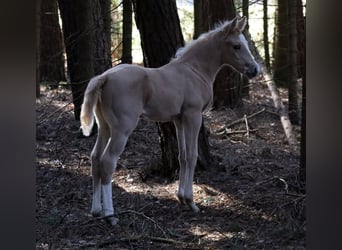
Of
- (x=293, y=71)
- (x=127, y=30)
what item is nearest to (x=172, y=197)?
(x=293, y=71)

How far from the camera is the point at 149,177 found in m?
7.42

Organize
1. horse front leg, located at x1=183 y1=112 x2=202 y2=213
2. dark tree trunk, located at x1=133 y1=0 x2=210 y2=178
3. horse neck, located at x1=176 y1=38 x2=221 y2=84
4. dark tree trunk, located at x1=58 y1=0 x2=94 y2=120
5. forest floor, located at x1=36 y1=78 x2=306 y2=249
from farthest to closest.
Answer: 1. dark tree trunk, located at x1=58 y1=0 x2=94 y2=120
2. dark tree trunk, located at x1=133 y1=0 x2=210 y2=178
3. horse neck, located at x1=176 y1=38 x2=221 y2=84
4. horse front leg, located at x1=183 y1=112 x2=202 y2=213
5. forest floor, located at x1=36 y1=78 x2=306 y2=249

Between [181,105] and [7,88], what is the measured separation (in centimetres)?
496

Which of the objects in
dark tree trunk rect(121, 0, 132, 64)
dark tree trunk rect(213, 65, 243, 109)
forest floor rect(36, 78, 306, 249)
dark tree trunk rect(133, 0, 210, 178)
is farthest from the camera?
dark tree trunk rect(213, 65, 243, 109)

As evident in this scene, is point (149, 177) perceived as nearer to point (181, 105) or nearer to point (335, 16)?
point (181, 105)

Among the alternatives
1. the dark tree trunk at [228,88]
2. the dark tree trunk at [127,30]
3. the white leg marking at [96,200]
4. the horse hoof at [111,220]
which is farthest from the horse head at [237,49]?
the dark tree trunk at [228,88]

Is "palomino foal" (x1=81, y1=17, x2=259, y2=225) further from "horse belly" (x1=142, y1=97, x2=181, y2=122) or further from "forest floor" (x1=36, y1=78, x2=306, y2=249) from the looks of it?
"forest floor" (x1=36, y1=78, x2=306, y2=249)

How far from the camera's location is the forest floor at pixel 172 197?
4969 mm

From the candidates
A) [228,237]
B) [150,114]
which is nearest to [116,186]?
[150,114]

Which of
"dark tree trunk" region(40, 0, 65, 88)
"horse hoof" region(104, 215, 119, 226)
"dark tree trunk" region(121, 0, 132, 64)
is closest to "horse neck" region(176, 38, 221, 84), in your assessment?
"horse hoof" region(104, 215, 119, 226)

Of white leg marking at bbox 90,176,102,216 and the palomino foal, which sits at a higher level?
the palomino foal

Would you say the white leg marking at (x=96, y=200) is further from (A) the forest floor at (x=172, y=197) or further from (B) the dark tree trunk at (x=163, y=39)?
(B) the dark tree trunk at (x=163, y=39)

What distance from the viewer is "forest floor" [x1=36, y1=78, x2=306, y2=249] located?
4969mm

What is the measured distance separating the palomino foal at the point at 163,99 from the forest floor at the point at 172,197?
31cm
